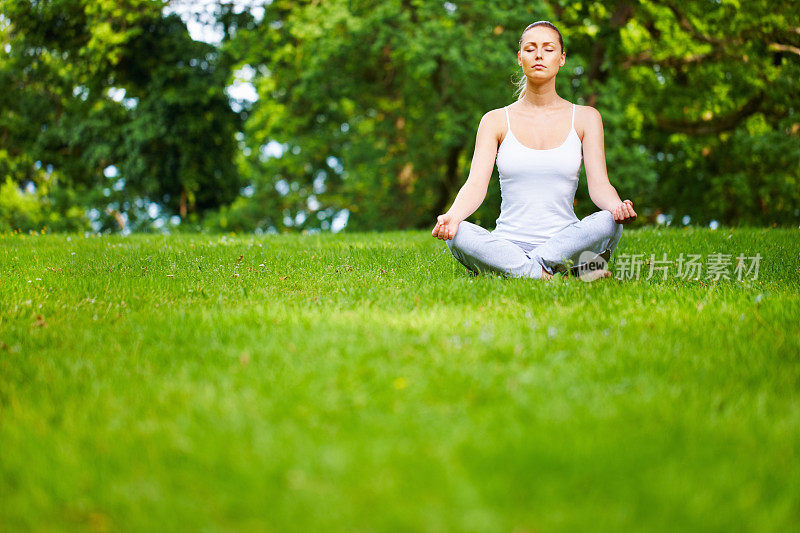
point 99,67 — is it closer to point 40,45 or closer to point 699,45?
point 40,45

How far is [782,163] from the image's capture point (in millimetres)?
19812

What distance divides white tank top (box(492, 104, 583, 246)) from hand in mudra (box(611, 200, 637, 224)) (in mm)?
473

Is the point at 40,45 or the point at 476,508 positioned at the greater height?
the point at 40,45


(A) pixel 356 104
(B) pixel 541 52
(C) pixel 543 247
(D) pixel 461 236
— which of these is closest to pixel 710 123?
(A) pixel 356 104

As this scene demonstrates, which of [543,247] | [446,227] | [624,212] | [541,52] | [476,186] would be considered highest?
[541,52]

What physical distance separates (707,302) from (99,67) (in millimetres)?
21011

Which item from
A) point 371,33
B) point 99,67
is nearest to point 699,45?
point 371,33

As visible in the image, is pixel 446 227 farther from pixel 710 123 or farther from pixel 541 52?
pixel 710 123

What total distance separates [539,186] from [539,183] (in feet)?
0.09

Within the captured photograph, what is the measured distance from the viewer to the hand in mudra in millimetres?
5633

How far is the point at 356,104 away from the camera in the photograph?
2091 cm

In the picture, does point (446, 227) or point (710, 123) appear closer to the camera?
point (446, 227)

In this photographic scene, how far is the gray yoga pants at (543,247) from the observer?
18.8ft

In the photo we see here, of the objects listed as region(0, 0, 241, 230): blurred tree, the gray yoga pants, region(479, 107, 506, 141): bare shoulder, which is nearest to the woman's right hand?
the gray yoga pants
